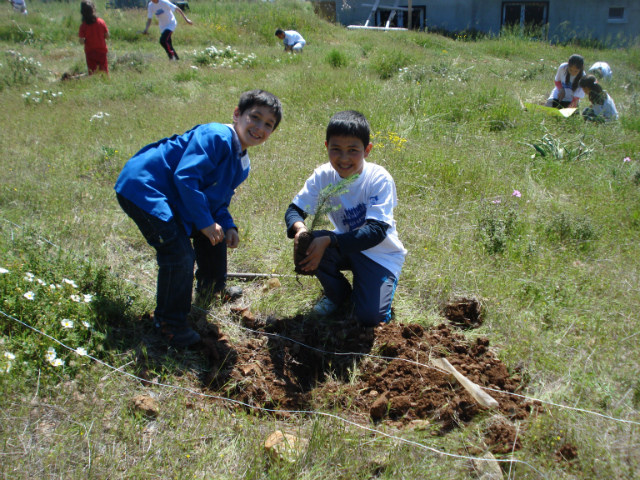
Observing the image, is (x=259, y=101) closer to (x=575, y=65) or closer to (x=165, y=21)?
(x=575, y=65)

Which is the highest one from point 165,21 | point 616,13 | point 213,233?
point 616,13

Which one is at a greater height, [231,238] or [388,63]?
[388,63]

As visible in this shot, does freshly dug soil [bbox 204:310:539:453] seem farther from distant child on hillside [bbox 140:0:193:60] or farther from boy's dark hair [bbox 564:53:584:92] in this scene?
distant child on hillside [bbox 140:0:193:60]

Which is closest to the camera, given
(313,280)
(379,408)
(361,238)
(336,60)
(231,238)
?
(379,408)

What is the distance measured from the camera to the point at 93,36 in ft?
29.4

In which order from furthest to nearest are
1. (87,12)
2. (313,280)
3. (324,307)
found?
(87,12)
(313,280)
(324,307)

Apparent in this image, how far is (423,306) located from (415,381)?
0.78 metres

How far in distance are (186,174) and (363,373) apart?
1417mm

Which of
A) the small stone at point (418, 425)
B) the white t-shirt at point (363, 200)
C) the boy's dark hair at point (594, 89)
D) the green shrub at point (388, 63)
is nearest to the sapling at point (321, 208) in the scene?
the white t-shirt at point (363, 200)

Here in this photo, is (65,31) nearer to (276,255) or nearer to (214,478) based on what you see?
(276,255)

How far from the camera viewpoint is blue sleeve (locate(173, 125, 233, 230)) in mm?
2352

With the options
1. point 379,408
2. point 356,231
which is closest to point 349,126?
point 356,231

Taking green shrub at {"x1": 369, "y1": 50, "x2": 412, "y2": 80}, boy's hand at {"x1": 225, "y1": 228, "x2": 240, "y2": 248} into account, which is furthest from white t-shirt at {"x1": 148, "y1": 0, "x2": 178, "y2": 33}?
boy's hand at {"x1": 225, "y1": 228, "x2": 240, "y2": 248}

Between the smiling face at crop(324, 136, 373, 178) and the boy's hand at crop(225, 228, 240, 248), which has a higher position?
the smiling face at crop(324, 136, 373, 178)
